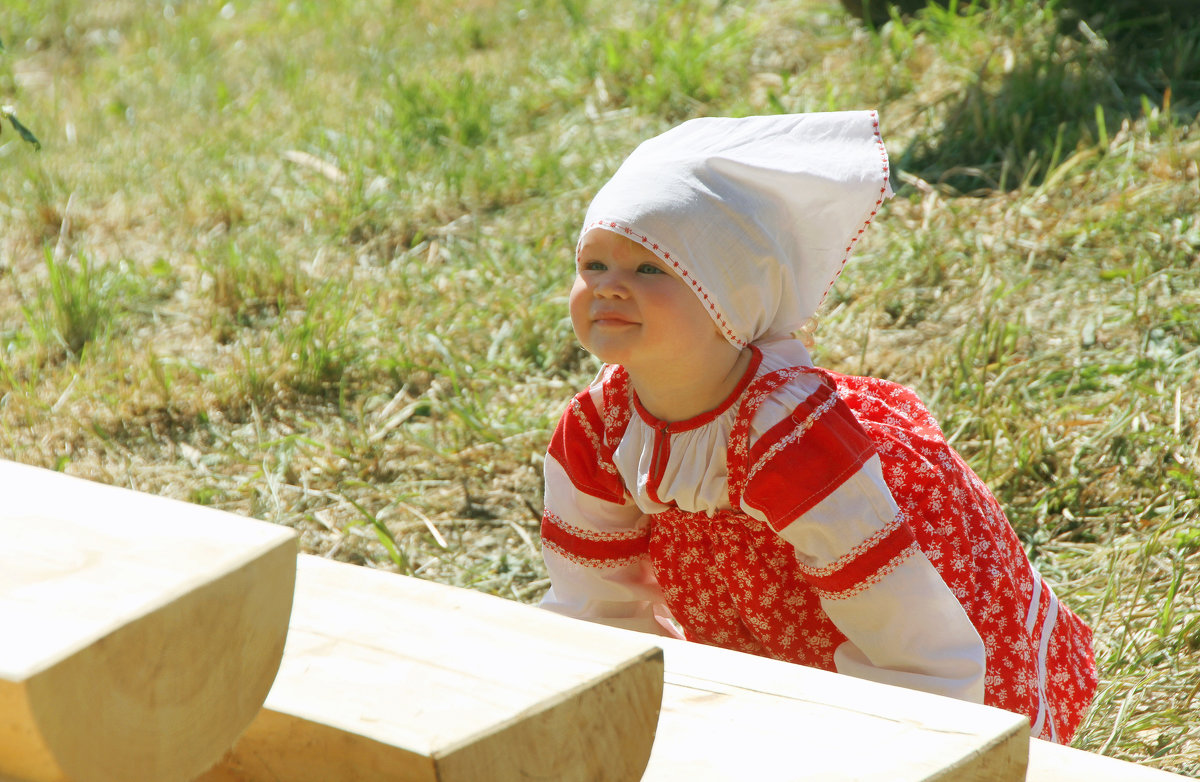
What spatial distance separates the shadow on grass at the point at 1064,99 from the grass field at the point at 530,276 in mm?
13

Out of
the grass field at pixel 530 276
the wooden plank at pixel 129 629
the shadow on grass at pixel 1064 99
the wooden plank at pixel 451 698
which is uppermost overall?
the wooden plank at pixel 129 629

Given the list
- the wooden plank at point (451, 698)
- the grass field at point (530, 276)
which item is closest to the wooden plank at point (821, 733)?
the wooden plank at point (451, 698)

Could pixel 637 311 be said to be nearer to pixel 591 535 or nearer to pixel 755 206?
pixel 755 206

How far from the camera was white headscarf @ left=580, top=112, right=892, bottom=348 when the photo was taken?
179cm

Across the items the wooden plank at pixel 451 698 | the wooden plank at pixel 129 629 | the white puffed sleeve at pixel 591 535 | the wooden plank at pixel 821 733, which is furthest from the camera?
the white puffed sleeve at pixel 591 535

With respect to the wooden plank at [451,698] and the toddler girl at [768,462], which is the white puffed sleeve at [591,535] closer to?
the toddler girl at [768,462]

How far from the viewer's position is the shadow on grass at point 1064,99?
3832 millimetres

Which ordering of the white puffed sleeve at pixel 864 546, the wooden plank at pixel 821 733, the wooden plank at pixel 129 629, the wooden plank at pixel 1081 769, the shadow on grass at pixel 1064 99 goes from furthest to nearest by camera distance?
1. the shadow on grass at pixel 1064 99
2. the white puffed sleeve at pixel 864 546
3. the wooden plank at pixel 1081 769
4. the wooden plank at pixel 821 733
5. the wooden plank at pixel 129 629

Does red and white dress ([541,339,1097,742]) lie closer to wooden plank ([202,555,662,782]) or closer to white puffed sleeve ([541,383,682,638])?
white puffed sleeve ([541,383,682,638])

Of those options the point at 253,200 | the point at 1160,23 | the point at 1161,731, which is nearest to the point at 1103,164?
the point at 1160,23

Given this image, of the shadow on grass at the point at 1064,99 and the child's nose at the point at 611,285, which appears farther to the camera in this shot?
the shadow on grass at the point at 1064,99

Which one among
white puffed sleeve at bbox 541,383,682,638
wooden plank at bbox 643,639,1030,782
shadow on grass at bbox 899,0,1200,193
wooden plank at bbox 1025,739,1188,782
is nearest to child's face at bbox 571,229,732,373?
white puffed sleeve at bbox 541,383,682,638

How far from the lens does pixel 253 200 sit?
172 inches

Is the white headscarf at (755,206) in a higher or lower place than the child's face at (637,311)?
higher
